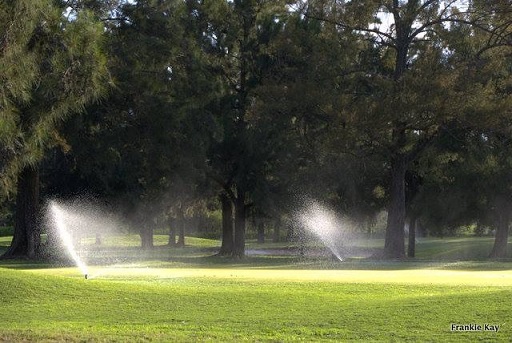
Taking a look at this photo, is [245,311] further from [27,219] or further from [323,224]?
[323,224]

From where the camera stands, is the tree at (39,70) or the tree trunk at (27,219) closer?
the tree at (39,70)

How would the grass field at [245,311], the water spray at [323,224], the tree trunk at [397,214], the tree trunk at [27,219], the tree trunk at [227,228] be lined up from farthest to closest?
the tree trunk at [227,228], the water spray at [323,224], the tree trunk at [397,214], the tree trunk at [27,219], the grass field at [245,311]

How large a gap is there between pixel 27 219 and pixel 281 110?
12438 mm

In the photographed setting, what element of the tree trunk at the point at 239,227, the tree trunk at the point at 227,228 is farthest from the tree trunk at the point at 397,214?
the tree trunk at the point at 227,228

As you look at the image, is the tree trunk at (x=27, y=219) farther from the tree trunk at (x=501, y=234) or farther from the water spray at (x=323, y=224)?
the tree trunk at (x=501, y=234)

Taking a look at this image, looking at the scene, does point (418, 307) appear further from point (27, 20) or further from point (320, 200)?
point (320, 200)

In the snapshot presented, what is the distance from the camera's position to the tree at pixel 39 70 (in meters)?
12.3

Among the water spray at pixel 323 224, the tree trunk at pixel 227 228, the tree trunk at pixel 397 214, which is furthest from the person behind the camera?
the tree trunk at pixel 227 228

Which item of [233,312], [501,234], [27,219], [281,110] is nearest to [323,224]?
[501,234]

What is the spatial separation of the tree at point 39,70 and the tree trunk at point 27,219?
18.2 metres

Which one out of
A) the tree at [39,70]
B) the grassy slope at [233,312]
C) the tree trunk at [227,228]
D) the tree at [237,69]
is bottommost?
the grassy slope at [233,312]

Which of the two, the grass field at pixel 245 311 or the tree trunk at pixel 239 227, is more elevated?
the tree trunk at pixel 239 227

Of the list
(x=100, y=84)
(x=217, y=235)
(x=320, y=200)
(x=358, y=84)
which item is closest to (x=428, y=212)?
(x=320, y=200)

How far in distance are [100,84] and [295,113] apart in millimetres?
21952
